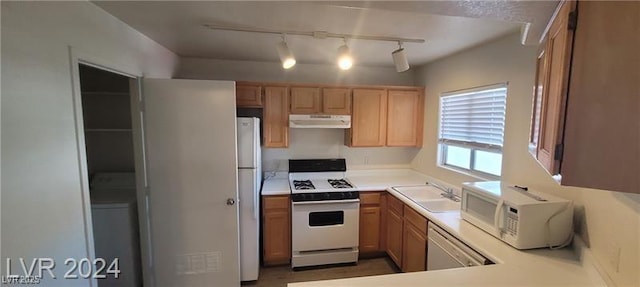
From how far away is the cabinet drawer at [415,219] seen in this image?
236 centimetres

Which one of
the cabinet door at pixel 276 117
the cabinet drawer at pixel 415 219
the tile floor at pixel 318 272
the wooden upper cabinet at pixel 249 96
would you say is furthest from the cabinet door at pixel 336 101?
the tile floor at pixel 318 272

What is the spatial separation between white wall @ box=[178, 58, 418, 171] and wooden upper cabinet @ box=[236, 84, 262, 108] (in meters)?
0.34

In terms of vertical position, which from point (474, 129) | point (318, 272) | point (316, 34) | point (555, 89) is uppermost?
point (316, 34)

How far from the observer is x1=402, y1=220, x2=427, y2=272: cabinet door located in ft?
7.82

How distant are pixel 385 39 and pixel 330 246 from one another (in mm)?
2152

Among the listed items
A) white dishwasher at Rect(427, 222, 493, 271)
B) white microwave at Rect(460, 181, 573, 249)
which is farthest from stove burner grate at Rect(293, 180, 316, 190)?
white microwave at Rect(460, 181, 573, 249)

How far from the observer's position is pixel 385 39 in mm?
2299

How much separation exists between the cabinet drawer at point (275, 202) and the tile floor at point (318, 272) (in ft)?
2.30

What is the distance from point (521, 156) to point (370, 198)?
1478 mm

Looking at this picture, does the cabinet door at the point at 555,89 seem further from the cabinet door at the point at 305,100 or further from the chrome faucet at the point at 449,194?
the cabinet door at the point at 305,100

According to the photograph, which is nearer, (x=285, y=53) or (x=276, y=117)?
(x=285, y=53)

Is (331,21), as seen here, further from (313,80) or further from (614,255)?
(614,255)

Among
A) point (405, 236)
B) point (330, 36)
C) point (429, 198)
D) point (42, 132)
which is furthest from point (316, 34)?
point (405, 236)

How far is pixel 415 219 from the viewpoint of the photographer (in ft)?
8.23
